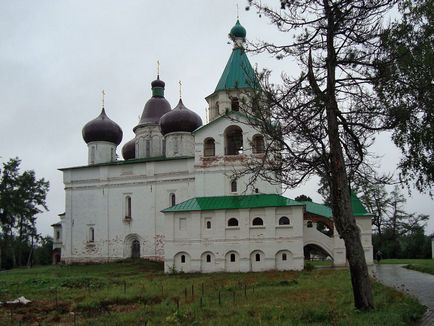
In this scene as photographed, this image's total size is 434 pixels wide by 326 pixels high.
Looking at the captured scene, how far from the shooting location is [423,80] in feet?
49.6

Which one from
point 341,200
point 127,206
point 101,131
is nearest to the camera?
point 341,200

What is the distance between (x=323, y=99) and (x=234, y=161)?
827 inches

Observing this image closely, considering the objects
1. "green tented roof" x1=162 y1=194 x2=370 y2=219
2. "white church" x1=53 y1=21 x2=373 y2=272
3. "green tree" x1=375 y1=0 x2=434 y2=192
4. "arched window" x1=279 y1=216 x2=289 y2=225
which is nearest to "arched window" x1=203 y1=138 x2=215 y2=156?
"white church" x1=53 y1=21 x2=373 y2=272

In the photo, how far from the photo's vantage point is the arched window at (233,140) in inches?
1302

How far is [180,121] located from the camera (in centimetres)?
3803

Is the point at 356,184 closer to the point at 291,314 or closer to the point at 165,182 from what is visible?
the point at 291,314

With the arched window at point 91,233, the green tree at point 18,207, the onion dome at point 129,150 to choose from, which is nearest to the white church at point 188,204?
the arched window at point 91,233

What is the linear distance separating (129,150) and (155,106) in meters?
5.10

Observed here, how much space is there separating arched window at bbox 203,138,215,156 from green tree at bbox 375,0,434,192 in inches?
701

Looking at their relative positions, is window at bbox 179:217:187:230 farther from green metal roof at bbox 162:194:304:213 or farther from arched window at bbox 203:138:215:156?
arched window at bbox 203:138:215:156

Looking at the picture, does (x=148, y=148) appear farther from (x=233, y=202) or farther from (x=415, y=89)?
(x=415, y=89)

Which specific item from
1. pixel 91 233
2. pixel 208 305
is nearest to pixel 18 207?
pixel 91 233

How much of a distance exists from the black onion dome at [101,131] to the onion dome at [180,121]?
15.7 ft

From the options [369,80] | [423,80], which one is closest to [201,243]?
[423,80]
